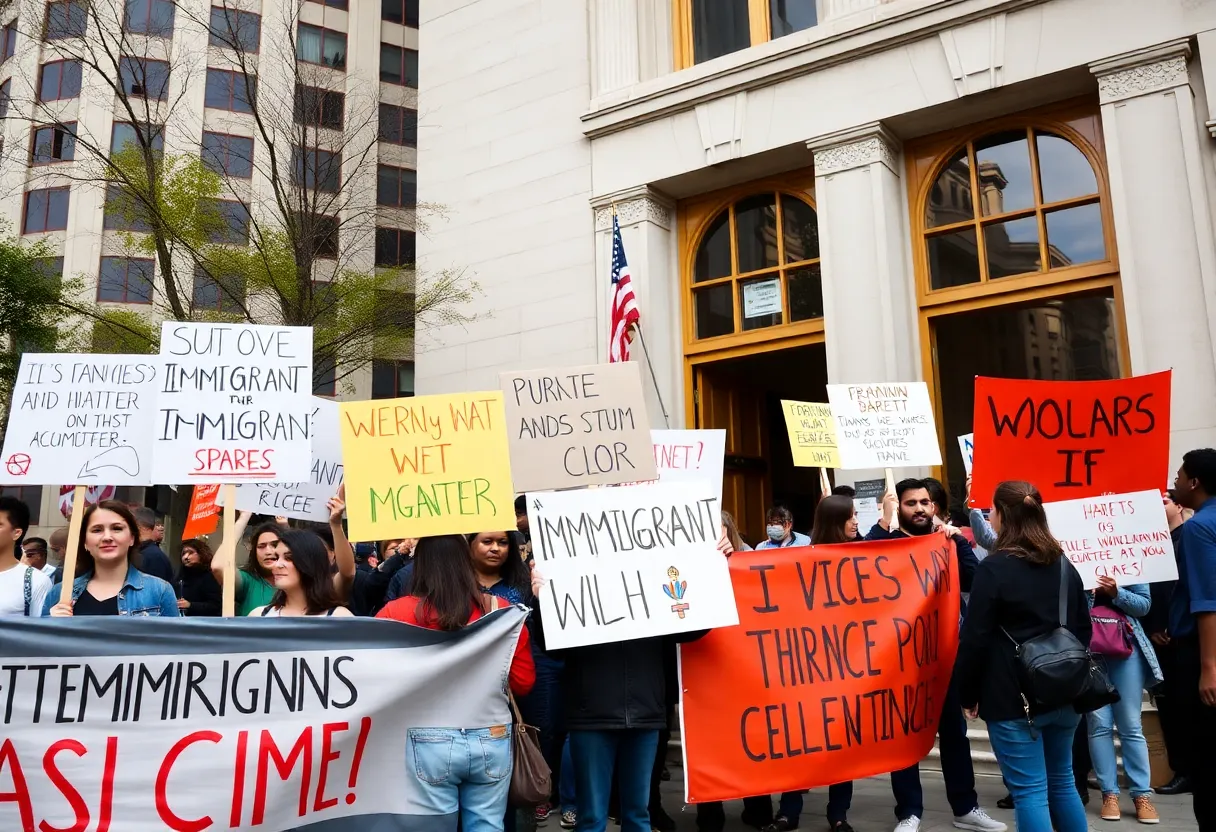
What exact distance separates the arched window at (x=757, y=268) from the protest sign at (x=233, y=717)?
9.31 m

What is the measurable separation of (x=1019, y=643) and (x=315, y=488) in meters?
4.74

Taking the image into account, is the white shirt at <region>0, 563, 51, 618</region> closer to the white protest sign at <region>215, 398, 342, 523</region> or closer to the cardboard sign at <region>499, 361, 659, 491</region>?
the white protest sign at <region>215, 398, 342, 523</region>

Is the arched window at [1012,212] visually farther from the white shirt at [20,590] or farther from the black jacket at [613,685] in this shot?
the white shirt at [20,590]

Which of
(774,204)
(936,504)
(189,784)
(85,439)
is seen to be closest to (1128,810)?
(936,504)

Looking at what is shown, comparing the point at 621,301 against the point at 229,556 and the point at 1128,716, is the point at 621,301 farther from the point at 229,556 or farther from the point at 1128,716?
the point at 229,556

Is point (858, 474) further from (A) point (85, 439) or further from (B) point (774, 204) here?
(A) point (85, 439)

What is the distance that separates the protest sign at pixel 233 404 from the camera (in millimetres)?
5574

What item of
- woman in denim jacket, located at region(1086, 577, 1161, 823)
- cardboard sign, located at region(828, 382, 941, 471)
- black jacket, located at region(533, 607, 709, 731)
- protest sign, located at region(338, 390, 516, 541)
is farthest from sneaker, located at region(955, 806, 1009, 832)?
protest sign, located at region(338, 390, 516, 541)

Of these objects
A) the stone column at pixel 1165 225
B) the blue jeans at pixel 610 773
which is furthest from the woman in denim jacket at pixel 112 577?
the stone column at pixel 1165 225

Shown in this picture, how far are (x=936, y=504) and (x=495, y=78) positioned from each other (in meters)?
11.4

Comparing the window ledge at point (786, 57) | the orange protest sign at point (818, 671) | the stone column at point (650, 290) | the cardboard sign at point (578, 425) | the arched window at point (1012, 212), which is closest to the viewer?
the orange protest sign at point (818, 671)

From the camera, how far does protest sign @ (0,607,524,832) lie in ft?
13.5

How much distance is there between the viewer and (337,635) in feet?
14.8

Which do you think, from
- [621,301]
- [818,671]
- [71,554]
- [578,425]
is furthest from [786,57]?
[71,554]
